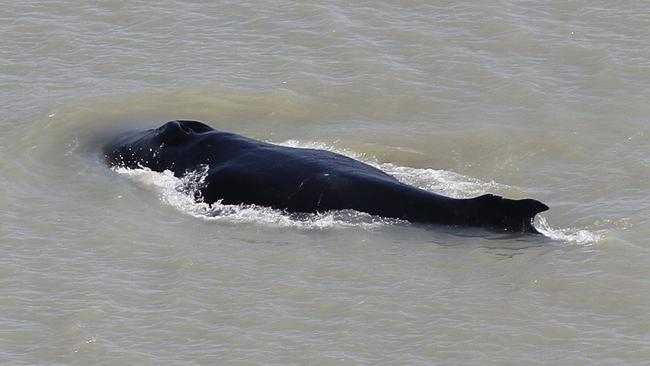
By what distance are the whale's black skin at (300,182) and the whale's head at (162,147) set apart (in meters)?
0.02

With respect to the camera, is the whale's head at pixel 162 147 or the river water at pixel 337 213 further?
the whale's head at pixel 162 147

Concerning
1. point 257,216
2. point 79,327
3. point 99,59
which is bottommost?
point 79,327

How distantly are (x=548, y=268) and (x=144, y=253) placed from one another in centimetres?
559

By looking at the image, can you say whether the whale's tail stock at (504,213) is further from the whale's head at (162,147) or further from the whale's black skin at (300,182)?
the whale's head at (162,147)

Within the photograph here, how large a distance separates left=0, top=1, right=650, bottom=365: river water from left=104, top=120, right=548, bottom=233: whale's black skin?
24 centimetres

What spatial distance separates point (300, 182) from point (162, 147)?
2860 millimetres

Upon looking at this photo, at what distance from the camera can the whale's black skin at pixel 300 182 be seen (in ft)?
65.5

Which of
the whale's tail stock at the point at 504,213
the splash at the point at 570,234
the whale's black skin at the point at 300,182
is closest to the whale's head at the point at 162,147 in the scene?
the whale's black skin at the point at 300,182

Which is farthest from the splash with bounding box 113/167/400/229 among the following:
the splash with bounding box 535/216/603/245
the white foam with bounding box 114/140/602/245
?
the splash with bounding box 535/216/603/245

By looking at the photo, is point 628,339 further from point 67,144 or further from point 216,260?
point 67,144

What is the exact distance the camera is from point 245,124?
2506 centimetres

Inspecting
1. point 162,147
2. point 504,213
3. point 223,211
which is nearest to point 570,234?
point 504,213

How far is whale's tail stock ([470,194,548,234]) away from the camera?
64.4 feet

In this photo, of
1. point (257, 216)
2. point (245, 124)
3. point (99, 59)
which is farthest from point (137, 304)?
point (99, 59)
